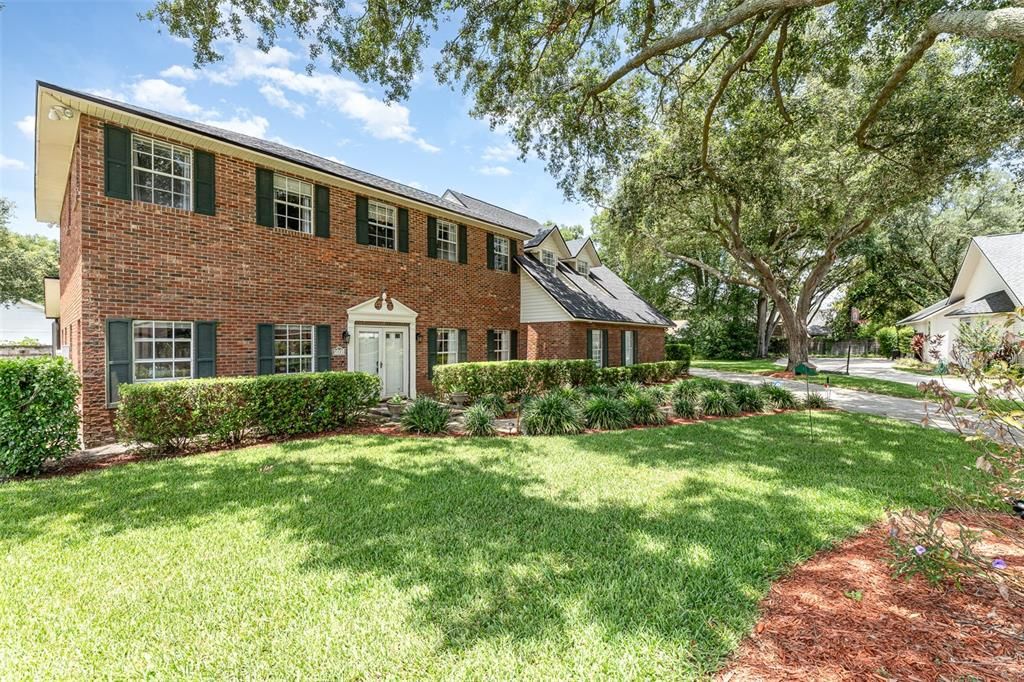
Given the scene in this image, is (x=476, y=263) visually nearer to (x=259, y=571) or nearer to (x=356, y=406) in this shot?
(x=356, y=406)

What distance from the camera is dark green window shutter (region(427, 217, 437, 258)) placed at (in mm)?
12938

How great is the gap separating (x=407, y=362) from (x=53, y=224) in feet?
47.1

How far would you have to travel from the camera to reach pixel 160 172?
836 centimetres

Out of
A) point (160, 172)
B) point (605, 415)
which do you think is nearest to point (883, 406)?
point (605, 415)

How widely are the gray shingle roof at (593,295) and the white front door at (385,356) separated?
5.56 m

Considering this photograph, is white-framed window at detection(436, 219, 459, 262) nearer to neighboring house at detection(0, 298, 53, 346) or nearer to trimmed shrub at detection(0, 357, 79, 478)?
trimmed shrub at detection(0, 357, 79, 478)

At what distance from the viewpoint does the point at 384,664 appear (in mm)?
2461

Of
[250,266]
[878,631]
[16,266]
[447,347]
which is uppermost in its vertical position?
[16,266]

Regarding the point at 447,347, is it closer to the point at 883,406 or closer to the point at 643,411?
the point at 643,411

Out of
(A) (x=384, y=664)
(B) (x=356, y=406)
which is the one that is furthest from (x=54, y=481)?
(A) (x=384, y=664)

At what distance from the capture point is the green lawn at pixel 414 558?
2562mm

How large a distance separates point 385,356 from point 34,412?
6888 mm

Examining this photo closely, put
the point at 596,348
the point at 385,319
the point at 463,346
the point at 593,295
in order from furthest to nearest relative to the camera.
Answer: the point at 593,295
the point at 596,348
the point at 463,346
the point at 385,319

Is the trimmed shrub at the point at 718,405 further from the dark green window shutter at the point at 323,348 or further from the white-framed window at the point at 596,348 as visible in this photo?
the dark green window shutter at the point at 323,348
